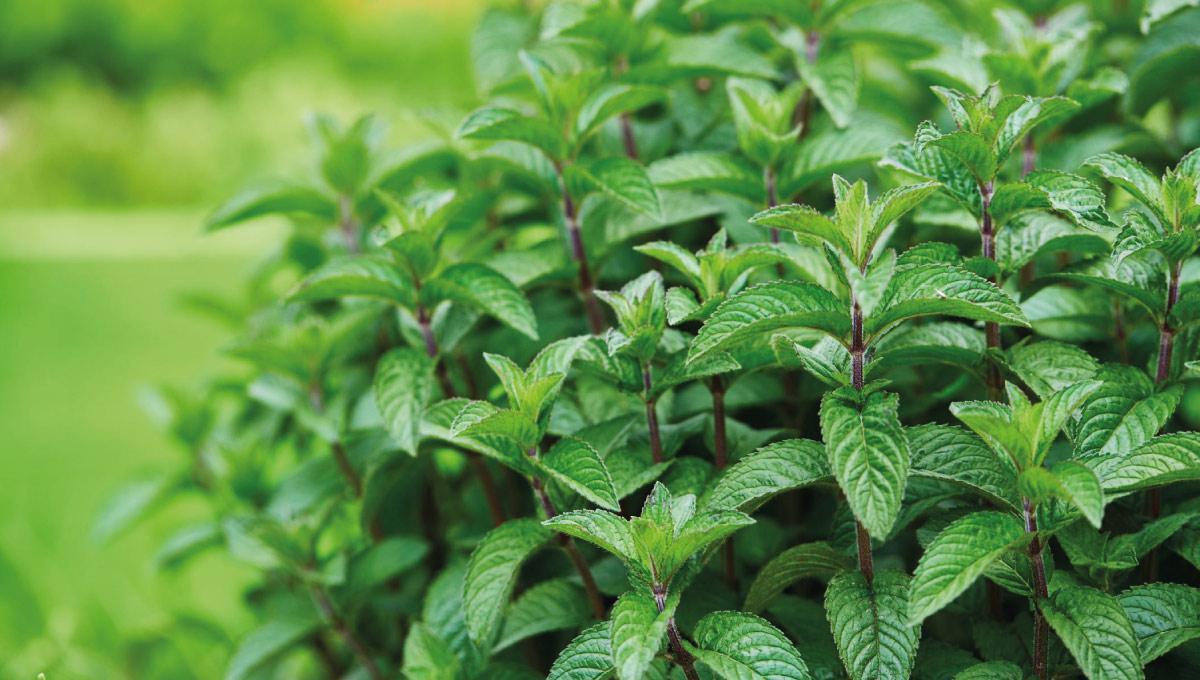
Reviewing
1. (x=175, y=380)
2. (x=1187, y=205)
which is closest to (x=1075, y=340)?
(x=1187, y=205)

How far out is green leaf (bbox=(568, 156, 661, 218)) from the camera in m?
1.10

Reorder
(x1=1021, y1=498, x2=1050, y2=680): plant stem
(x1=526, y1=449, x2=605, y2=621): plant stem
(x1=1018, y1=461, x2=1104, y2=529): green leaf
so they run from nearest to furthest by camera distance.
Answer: (x1=1018, y1=461, x2=1104, y2=529): green leaf, (x1=1021, y1=498, x2=1050, y2=680): plant stem, (x1=526, y1=449, x2=605, y2=621): plant stem

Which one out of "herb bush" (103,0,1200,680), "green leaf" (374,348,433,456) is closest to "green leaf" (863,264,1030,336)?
"herb bush" (103,0,1200,680)

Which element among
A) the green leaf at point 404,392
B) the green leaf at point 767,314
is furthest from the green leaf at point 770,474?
the green leaf at point 404,392

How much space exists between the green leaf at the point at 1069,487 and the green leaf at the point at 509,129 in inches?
22.0

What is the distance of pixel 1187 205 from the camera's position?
3.03ft

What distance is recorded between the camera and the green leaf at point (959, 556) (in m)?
0.79

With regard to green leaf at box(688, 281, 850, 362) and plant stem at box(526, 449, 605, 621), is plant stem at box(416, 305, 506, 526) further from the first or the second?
green leaf at box(688, 281, 850, 362)

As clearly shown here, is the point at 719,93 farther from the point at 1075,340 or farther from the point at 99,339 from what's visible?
the point at 99,339

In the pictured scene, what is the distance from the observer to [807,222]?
0.88m

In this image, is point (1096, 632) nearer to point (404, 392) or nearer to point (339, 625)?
point (404, 392)

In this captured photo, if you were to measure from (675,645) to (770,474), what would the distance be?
0.16 metres

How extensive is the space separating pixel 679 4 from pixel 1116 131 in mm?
541

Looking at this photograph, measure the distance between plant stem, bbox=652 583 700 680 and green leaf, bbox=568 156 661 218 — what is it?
14.5 inches
